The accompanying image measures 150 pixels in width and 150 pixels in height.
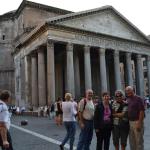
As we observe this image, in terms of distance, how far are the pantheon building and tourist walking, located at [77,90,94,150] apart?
59.8ft

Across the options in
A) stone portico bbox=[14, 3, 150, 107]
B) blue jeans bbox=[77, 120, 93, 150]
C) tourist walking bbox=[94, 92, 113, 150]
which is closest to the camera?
tourist walking bbox=[94, 92, 113, 150]

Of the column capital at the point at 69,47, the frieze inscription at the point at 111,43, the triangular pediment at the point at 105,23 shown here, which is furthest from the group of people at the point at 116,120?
the frieze inscription at the point at 111,43

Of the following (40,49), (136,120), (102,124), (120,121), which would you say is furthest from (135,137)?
(40,49)

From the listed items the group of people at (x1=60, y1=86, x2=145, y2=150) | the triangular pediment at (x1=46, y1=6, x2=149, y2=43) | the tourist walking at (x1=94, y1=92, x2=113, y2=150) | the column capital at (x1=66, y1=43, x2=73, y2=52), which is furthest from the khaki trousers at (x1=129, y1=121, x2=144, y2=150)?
the column capital at (x1=66, y1=43, x2=73, y2=52)

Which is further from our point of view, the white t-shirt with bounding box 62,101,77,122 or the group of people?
the white t-shirt with bounding box 62,101,77,122

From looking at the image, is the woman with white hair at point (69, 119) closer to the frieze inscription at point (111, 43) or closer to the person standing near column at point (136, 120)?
the person standing near column at point (136, 120)

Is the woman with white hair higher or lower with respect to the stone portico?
lower

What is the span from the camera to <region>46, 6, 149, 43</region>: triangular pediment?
2714 cm

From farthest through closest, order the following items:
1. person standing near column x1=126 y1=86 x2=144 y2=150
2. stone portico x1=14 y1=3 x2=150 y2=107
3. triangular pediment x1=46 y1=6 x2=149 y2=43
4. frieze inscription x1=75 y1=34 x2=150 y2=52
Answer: frieze inscription x1=75 y1=34 x2=150 y2=52, triangular pediment x1=46 y1=6 x2=149 y2=43, stone portico x1=14 y1=3 x2=150 y2=107, person standing near column x1=126 y1=86 x2=144 y2=150

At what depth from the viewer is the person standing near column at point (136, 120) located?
6027 mm

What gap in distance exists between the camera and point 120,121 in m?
6.49

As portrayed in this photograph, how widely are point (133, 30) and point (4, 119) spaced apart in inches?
1158

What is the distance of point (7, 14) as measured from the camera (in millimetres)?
43219

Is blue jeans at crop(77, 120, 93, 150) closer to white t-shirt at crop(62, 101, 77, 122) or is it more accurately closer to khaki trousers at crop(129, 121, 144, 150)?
white t-shirt at crop(62, 101, 77, 122)
